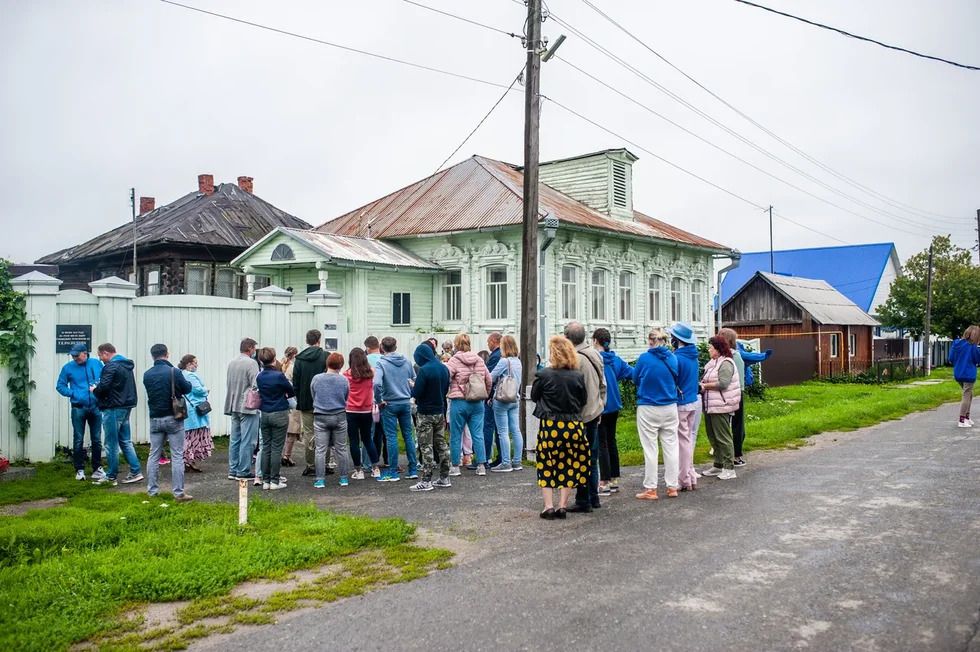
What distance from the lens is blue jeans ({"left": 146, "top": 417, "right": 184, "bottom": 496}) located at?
30.9 ft

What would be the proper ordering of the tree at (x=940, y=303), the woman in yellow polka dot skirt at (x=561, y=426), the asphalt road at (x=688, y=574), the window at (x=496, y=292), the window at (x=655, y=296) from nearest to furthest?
1. the asphalt road at (x=688, y=574)
2. the woman in yellow polka dot skirt at (x=561, y=426)
3. the window at (x=496, y=292)
4. the window at (x=655, y=296)
5. the tree at (x=940, y=303)

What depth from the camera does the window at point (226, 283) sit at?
30.2 meters

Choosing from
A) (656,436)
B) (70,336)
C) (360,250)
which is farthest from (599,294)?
(70,336)

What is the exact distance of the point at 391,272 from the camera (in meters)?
21.5

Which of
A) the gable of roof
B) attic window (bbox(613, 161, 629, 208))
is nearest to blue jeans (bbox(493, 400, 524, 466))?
attic window (bbox(613, 161, 629, 208))

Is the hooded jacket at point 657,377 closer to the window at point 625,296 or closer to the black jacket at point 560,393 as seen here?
the black jacket at point 560,393

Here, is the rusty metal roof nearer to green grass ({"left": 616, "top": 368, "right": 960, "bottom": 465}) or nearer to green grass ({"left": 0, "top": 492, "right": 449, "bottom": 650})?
green grass ({"left": 616, "top": 368, "right": 960, "bottom": 465})

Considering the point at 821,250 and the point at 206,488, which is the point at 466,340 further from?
the point at 821,250

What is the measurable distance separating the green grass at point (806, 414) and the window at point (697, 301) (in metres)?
3.62

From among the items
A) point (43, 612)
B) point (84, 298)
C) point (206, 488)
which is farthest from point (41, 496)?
point (43, 612)

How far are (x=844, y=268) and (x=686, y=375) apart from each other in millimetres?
45112

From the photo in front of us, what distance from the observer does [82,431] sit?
10.7 meters

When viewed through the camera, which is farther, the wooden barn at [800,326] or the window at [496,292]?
the wooden barn at [800,326]

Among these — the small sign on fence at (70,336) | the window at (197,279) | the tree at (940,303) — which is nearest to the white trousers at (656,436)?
the small sign on fence at (70,336)
